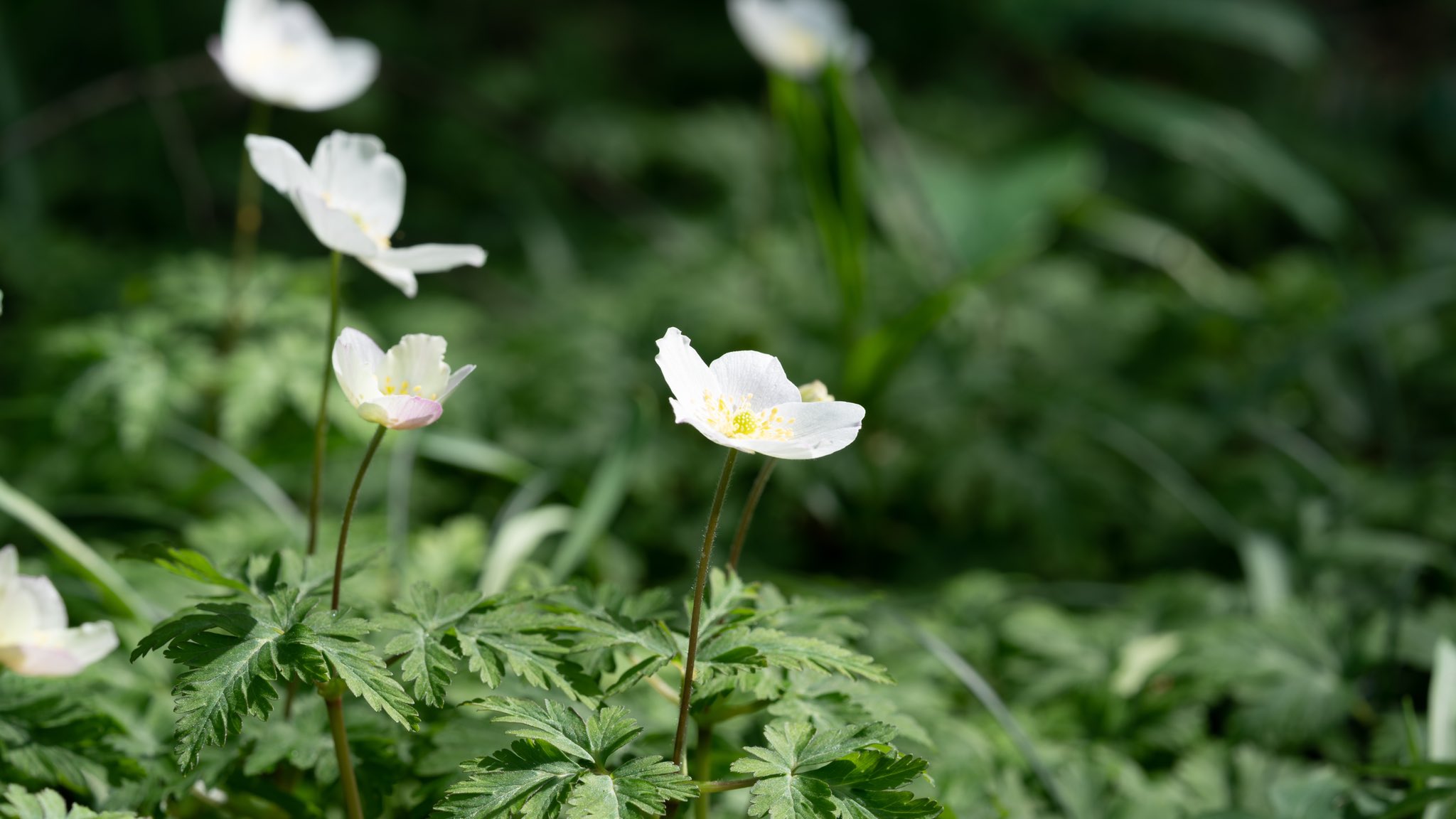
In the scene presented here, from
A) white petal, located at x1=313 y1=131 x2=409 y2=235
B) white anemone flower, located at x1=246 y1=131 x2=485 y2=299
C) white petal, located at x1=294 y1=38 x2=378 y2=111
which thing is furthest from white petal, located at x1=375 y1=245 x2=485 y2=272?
white petal, located at x1=294 y1=38 x2=378 y2=111

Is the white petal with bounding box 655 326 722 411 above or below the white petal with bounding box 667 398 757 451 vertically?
above

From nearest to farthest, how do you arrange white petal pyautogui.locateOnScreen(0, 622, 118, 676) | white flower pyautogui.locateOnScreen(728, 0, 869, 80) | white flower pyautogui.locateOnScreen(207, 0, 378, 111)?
white petal pyautogui.locateOnScreen(0, 622, 118, 676)
white flower pyautogui.locateOnScreen(207, 0, 378, 111)
white flower pyautogui.locateOnScreen(728, 0, 869, 80)

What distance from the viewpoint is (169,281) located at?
223cm

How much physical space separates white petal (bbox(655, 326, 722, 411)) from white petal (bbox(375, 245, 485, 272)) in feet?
0.91

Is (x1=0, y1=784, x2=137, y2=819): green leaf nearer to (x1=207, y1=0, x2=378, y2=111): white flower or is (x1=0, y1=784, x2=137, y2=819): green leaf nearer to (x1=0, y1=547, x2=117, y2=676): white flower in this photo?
(x1=0, y1=547, x2=117, y2=676): white flower

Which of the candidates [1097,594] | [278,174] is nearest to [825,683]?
[278,174]

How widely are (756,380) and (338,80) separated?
47.3 inches

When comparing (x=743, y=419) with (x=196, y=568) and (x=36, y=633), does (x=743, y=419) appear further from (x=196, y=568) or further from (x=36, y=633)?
(x=36, y=633)

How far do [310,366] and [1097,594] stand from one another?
5.54 feet

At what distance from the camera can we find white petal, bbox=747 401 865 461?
1021 mm

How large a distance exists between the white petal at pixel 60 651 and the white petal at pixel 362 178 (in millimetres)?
546

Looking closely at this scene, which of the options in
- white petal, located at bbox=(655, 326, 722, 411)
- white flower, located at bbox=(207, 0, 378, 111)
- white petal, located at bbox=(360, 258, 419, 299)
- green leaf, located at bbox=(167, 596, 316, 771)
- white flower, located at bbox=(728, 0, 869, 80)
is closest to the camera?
green leaf, located at bbox=(167, 596, 316, 771)

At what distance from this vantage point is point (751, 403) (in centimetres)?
112

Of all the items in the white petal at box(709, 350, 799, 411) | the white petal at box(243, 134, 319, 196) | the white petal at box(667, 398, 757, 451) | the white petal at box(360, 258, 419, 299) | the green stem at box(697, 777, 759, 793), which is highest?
the white petal at box(243, 134, 319, 196)
